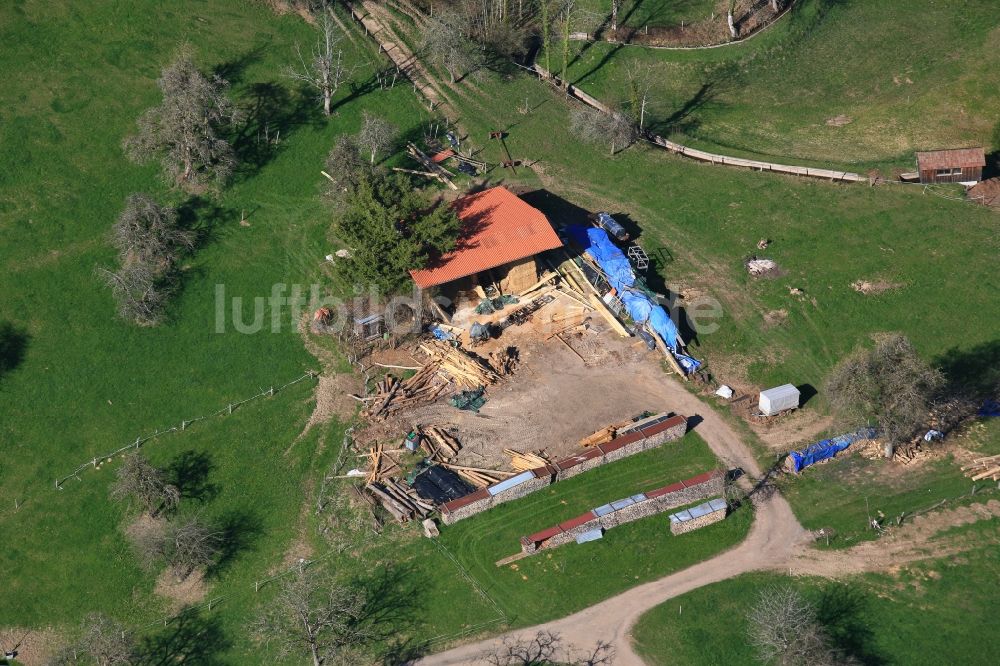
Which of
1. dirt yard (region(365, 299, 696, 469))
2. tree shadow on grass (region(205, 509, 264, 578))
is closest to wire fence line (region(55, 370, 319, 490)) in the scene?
dirt yard (region(365, 299, 696, 469))

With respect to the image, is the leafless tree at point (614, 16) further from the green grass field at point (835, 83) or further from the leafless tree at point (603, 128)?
the leafless tree at point (603, 128)

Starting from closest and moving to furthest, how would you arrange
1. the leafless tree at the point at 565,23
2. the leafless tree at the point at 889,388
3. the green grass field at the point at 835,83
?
the leafless tree at the point at 889,388 → the green grass field at the point at 835,83 → the leafless tree at the point at 565,23

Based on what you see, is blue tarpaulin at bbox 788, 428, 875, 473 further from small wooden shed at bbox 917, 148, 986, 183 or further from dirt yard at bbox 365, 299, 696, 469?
small wooden shed at bbox 917, 148, 986, 183

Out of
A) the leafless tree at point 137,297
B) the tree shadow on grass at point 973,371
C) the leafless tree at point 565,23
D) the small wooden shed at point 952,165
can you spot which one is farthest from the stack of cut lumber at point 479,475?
the small wooden shed at point 952,165

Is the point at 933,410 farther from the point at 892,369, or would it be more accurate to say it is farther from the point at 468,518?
the point at 468,518

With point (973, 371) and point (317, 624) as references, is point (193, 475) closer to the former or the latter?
point (317, 624)

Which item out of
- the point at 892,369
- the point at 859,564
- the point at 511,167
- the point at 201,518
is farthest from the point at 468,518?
the point at 511,167

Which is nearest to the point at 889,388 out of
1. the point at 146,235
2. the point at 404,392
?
the point at 404,392
